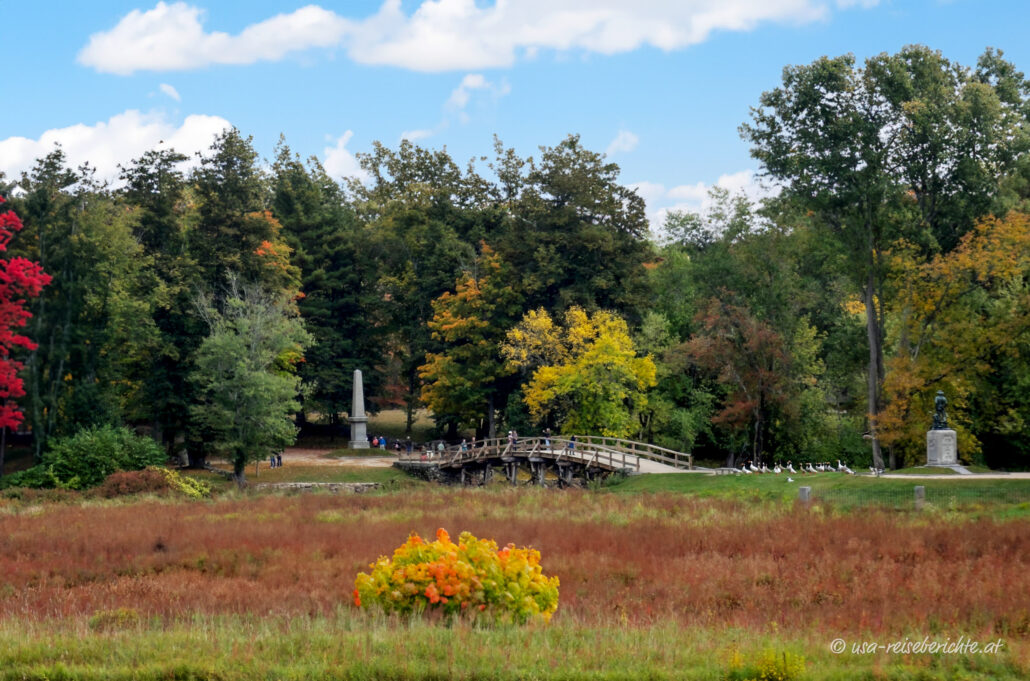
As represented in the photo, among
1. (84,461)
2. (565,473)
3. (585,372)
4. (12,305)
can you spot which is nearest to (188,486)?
(84,461)

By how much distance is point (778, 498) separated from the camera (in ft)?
103

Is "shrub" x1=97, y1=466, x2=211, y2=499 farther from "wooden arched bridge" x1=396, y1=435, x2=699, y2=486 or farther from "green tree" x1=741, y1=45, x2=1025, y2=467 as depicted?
"green tree" x1=741, y1=45, x2=1025, y2=467

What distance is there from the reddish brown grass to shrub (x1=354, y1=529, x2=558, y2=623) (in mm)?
1115

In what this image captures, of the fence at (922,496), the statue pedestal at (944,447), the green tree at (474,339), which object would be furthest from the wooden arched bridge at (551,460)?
the fence at (922,496)

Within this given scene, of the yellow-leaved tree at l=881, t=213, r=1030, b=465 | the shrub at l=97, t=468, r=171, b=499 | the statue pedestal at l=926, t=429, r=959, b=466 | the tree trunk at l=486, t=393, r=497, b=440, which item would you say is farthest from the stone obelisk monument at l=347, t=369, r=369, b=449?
the statue pedestal at l=926, t=429, r=959, b=466

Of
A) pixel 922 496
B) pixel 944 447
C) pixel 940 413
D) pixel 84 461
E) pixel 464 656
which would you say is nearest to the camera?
pixel 464 656

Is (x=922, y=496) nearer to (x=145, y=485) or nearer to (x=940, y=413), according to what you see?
(x=940, y=413)

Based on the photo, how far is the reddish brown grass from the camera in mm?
14617

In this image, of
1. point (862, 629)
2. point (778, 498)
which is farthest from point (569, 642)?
point (778, 498)

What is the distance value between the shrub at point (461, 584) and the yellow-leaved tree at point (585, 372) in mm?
37558

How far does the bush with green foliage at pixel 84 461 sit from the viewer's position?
44.1 meters

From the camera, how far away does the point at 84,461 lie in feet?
147

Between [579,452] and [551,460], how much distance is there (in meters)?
1.74

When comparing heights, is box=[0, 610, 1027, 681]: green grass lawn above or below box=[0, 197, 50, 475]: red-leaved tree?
below
